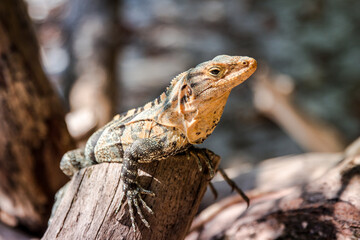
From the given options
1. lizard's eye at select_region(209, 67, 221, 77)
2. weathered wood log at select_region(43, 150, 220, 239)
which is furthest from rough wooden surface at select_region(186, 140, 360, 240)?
lizard's eye at select_region(209, 67, 221, 77)

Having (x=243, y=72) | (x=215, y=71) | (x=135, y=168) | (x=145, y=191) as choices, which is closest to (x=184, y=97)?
(x=215, y=71)

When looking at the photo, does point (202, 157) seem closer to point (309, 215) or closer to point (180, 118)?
point (180, 118)

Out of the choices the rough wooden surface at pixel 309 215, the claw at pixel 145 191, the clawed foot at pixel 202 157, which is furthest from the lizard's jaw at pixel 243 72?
the rough wooden surface at pixel 309 215

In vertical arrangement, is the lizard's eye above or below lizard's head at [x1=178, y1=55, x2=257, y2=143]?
above

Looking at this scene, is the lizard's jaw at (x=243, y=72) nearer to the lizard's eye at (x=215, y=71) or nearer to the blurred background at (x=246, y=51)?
the lizard's eye at (x=215, y=71)

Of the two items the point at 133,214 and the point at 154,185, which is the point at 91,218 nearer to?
the point at 133,214

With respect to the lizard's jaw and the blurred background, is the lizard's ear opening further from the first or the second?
the blurred background

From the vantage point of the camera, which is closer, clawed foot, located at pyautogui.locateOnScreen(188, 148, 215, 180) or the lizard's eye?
the lizard's eye

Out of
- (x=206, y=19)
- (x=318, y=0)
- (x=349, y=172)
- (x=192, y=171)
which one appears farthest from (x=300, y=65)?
(x=192, y=171)
